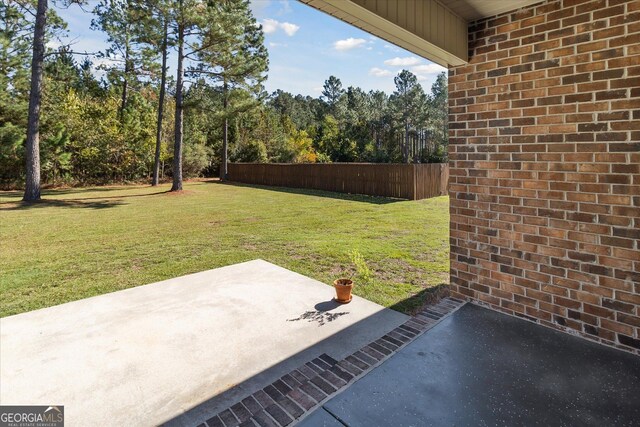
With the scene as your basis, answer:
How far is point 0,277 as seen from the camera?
14.9 ft

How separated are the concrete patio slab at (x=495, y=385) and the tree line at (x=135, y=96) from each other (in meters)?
14.9

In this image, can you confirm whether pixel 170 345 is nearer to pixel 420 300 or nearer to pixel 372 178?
pixel 420 300

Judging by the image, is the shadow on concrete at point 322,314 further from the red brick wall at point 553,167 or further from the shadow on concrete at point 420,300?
the red brick wall at point 553,167

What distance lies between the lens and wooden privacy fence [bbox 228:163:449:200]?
12.3 m

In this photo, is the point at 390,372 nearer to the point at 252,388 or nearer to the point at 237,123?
the point at 252,388

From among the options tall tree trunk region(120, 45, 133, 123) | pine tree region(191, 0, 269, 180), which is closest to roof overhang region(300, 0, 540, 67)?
pine tree region(191, 0, 269, 180)

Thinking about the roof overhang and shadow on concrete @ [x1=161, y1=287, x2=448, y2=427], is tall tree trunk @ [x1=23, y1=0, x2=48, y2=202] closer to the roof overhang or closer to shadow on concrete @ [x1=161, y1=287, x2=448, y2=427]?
shadow on concrete @ [x1=161, y1=287, x2=448, y2=427]

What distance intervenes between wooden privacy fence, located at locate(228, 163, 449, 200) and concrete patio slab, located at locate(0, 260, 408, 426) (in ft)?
30.3

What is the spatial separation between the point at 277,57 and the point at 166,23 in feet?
33.4

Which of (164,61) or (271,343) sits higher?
(164,61)

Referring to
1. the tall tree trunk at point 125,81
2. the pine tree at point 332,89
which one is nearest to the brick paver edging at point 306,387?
the tall tree trunk at point 125,81

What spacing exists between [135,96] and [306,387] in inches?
1076

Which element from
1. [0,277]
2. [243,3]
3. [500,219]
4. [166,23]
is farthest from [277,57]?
[500,219]

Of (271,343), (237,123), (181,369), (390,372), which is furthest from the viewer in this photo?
(237,123)
